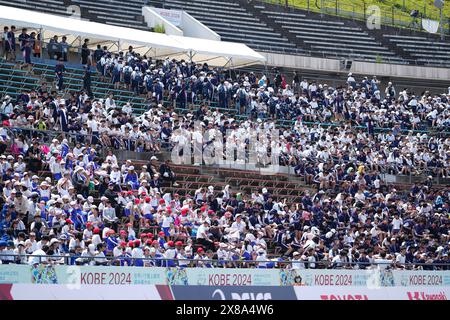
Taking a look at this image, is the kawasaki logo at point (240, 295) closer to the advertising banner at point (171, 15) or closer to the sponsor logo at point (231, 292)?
the sponsor logo at point (231, 292)

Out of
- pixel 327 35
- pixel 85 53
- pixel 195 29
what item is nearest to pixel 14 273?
pixel 85 53

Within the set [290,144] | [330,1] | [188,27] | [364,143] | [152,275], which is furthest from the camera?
[330,1]

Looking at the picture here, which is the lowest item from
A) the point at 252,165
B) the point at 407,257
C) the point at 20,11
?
the point at 407,257

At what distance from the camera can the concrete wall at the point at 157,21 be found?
53.8 metres

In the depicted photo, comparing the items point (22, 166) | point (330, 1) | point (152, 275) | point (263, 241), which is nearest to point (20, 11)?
point (22, 166)

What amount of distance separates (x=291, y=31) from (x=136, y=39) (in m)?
18.0

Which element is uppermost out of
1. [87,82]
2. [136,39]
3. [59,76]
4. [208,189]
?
[136,39]

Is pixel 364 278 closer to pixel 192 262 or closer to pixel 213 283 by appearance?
pixel 213 283

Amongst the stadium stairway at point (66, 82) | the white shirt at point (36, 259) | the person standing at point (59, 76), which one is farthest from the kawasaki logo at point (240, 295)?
the person standing at point (59, 76)

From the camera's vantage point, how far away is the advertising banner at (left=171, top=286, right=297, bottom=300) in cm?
2597

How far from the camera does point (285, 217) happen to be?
34562 millimetres

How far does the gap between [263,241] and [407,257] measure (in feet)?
19.3

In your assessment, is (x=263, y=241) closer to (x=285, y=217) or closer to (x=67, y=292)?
(x=285, y=217)

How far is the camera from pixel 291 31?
6103 centimetres
